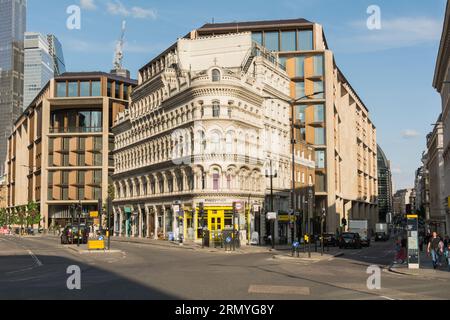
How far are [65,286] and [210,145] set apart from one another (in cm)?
4267

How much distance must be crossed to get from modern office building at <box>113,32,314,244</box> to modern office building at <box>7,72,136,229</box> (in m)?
37.8

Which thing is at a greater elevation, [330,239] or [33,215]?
[33,215]

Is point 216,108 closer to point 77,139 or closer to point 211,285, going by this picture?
point 211,285

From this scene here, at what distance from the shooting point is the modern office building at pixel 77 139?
4781 inches

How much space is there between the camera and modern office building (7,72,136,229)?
121m

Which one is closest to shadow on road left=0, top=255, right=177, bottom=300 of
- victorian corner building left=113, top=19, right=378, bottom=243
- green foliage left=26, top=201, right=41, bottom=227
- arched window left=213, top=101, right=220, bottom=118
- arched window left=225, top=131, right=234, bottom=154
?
victorian corner building left=113, top=19, right=378, bottom=243

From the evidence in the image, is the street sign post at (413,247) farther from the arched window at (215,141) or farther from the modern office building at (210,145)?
the arched window at (215,141)

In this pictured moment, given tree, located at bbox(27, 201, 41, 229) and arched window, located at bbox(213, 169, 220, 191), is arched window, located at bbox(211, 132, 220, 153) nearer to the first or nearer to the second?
arched window, located at bbox(213, 169, 220, 191)

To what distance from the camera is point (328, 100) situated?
9188cm

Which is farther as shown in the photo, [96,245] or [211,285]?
[96,245]

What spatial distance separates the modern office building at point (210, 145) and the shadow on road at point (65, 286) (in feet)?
97.9

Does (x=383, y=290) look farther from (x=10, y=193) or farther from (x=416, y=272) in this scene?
(x=10, y=193)

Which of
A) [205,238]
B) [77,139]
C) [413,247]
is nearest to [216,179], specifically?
[205,238]

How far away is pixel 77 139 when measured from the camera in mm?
122688
